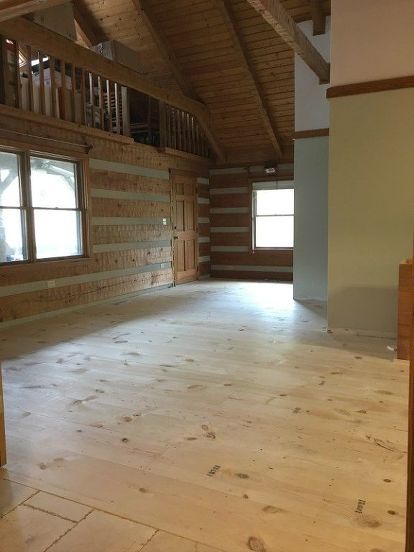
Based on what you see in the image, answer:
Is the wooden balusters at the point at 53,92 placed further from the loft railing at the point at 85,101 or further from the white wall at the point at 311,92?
the white wall at the point at 311,92

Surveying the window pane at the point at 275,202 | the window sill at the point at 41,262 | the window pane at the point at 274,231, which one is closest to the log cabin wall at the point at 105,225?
the window sill at the point at 41,262

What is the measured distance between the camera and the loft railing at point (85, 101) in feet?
17.3

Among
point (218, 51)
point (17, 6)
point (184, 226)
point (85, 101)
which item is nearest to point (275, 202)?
point (184, 226)

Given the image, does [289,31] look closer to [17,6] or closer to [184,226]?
[17,6]

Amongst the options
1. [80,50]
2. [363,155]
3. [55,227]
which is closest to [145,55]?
[80,50]

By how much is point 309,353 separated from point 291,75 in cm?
522

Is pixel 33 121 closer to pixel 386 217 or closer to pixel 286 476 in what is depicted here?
pixel 386 217

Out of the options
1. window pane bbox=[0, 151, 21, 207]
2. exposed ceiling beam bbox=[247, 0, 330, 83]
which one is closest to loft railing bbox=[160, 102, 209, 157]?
exposed ceiling beam bbox=[247, 0, 330, 83]

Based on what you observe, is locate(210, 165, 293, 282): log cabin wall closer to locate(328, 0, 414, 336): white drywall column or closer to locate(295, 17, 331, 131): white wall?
locate(295, 17, 331, 131): white wall

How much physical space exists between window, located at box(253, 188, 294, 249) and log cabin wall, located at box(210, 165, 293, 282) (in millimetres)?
148

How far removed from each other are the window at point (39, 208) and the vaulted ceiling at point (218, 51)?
2817mm

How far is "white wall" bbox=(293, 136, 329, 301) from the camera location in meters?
6.66

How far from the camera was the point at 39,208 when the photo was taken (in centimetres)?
572

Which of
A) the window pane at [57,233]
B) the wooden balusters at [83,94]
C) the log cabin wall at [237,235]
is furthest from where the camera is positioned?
the log cabin wall at [237,235]
